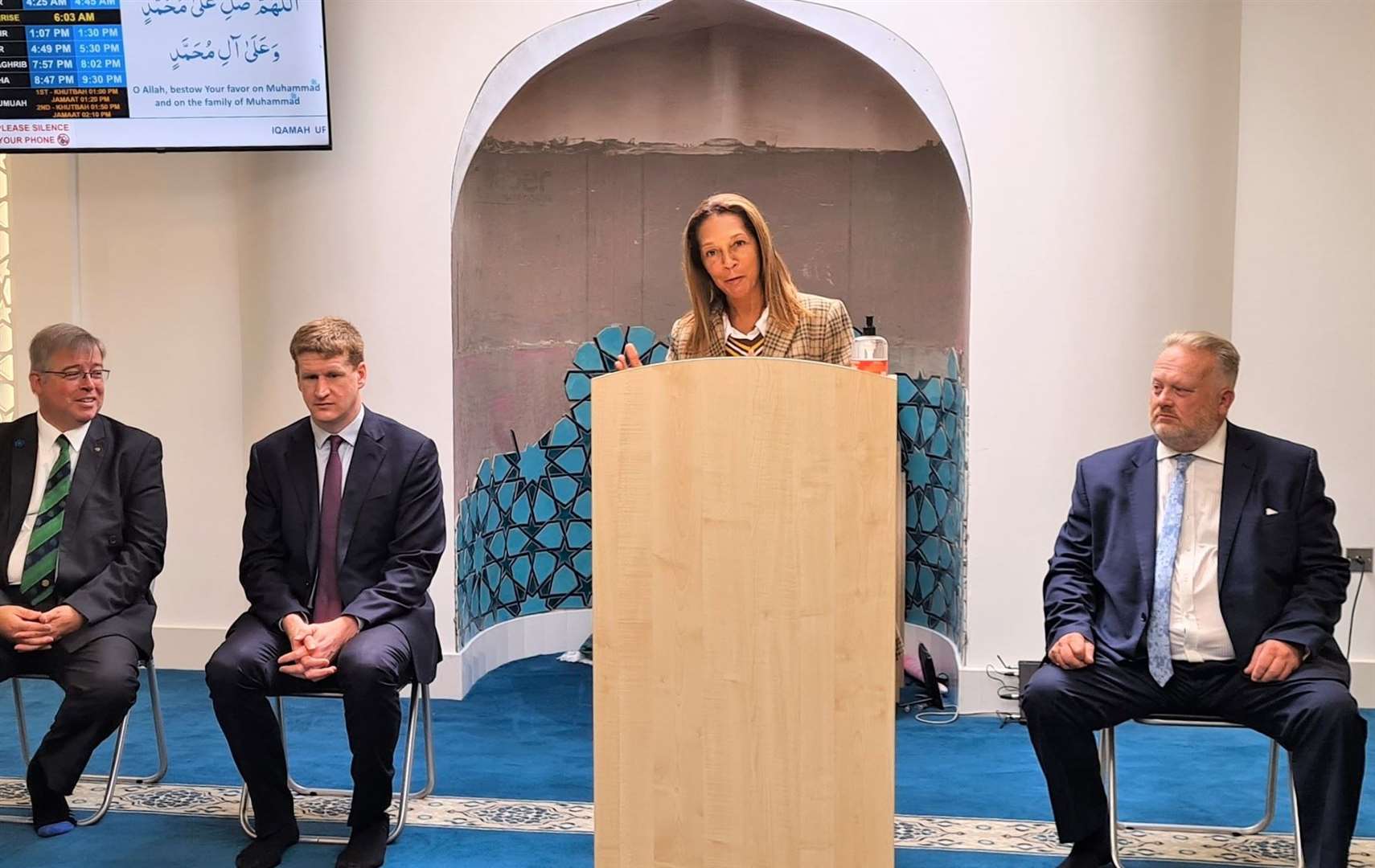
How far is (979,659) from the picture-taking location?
4.94 meters

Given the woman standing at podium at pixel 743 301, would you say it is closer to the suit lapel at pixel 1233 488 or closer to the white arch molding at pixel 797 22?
the suit lapel at pixel 1233 488

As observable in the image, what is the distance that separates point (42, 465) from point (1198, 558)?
3.23 metres

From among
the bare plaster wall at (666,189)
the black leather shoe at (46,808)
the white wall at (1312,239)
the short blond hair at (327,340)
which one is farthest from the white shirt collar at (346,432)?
the white wall at (1312,239)

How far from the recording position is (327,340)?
3553mm

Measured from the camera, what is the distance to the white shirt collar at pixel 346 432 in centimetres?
367

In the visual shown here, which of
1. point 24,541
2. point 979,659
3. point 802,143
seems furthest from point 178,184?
point 979,659

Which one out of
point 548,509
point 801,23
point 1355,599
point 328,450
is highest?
point 801,23

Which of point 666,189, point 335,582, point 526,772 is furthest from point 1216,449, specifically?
point 666,189

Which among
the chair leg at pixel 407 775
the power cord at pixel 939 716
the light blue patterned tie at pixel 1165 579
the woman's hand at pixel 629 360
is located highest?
the woman's hand at pixel 629 360

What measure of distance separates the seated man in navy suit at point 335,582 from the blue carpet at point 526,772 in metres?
0.23

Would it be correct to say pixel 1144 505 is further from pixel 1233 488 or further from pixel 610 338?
pixel 610 338

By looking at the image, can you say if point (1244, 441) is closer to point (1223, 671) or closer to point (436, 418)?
point (1223, 671)

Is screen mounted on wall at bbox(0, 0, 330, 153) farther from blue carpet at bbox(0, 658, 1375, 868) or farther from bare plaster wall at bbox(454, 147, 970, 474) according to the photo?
blue carpet at bbox(0, 658, 1375, 868)

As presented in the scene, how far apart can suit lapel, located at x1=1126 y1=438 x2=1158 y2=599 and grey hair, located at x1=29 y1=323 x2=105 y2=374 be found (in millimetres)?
2913
